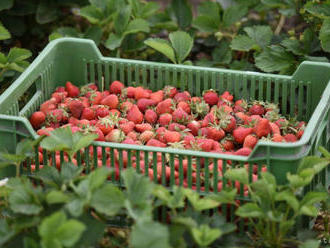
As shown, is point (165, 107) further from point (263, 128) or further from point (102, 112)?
point (263, 128)

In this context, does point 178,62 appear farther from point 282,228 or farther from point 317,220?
point 282,228

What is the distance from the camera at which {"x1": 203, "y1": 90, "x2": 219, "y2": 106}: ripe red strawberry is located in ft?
8.69

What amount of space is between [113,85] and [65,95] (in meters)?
0.16

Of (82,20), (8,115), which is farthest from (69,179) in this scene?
(82,20)

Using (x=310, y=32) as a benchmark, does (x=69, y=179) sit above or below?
below

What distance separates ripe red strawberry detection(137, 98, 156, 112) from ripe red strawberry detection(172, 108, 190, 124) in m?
0.11

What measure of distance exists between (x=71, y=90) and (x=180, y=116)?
1.29 feet

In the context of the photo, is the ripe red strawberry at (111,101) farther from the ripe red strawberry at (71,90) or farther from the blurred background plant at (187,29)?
the blurred background plant at (187,29)

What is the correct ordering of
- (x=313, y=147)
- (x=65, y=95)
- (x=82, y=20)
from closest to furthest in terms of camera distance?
(x=313, y=147), (x=65, y=95), (x=82, y=20)

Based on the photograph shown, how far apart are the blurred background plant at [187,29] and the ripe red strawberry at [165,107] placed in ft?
0.71

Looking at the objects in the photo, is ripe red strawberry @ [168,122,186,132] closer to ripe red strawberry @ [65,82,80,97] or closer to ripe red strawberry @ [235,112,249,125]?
ripe red strawberry @ [235,112,249,125]

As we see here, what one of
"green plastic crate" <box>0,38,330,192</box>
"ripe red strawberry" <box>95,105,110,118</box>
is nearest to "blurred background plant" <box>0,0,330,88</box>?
"green plastic crate" <box>0,38,330,192</box>

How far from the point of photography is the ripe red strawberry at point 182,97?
2650 mm

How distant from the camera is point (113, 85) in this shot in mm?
2730
